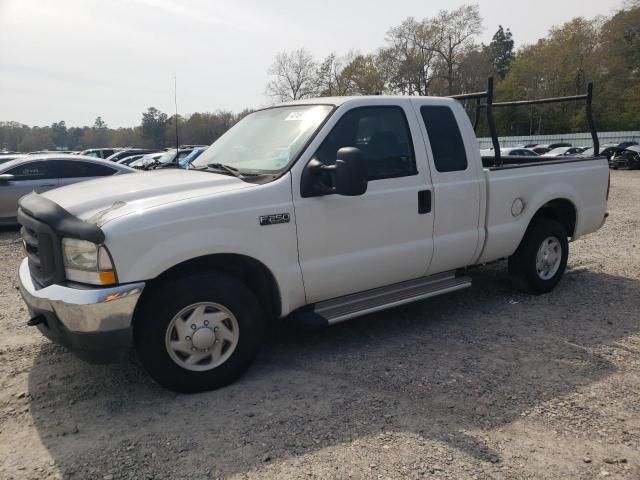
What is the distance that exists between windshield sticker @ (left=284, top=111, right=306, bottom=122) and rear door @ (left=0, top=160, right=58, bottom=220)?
7.08 meters

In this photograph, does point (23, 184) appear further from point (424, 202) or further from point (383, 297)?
point (424, 202)

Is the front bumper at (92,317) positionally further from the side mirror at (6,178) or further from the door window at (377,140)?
the side mirror at (6,178)

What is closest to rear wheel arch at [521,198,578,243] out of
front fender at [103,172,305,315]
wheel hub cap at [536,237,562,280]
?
wheel hub cap at [536,237,562,280]

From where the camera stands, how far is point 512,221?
5.16 m

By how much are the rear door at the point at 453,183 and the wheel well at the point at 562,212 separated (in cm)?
130

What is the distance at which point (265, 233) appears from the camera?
357 centimetres

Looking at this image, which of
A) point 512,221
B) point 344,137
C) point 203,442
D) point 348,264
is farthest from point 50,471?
point 512,221

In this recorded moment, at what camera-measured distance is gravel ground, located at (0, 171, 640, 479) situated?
2807 millimetres

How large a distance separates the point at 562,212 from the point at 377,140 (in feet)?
9.44

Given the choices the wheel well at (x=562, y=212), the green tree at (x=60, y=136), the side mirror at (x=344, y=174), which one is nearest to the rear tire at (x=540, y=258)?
the wheel well at (x=562, y=212)

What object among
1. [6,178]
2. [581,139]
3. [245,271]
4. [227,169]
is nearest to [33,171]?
[6,178]

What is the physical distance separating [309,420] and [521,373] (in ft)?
5.47

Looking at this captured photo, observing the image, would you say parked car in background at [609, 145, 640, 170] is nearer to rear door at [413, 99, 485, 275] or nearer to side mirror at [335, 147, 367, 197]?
rear door at [413, 99, 485, 275]

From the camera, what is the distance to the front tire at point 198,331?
3275 millimetres
